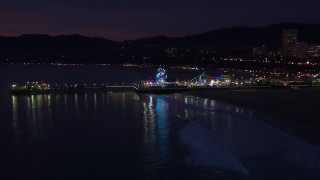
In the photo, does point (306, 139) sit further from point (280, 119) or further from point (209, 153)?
point (280, 119)

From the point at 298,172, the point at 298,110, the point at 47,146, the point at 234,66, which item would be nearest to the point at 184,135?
the point at 47,146

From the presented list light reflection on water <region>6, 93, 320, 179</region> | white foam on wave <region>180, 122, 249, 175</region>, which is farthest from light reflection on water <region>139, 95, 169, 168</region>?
white foam on wave <region>180, 122, 249, 175</region>

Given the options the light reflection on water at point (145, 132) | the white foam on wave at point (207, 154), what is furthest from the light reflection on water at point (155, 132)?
the white foam on wave at point (207, 154)

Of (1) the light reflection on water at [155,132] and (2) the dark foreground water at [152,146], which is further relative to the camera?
(1) the light reflection on water at [155,132]

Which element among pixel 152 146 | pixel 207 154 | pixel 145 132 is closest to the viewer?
pixel 207 154

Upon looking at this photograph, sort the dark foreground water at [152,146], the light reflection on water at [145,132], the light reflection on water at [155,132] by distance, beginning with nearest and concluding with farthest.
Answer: the dark foreground water at [152,146] < the light reflection on water at [145,132] < the light reflection on water at [155,132]

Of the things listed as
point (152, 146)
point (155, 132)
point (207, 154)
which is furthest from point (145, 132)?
point (207, 154)

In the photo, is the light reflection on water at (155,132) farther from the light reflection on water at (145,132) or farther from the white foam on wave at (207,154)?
the white foam on wave at (207,154)

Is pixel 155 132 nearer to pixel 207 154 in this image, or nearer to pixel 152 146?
pixel 152 146
